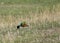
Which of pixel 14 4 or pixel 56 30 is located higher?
pixel 56 30

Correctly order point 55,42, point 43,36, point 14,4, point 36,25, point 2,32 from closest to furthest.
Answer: point 55,42 < point 43,36 < point 2,32 < point 36,25 < point 14,4

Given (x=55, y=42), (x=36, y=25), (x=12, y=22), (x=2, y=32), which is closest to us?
(x=55, y=42)

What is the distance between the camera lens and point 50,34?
351 inches

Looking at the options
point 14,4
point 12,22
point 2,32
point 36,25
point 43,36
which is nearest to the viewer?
point 43,36

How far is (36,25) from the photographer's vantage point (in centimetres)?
1052

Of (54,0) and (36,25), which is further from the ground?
(36,25)

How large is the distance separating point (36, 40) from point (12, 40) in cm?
66

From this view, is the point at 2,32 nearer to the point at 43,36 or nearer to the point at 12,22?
the point at 43,36

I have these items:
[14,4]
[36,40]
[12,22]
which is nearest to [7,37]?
[36,40]

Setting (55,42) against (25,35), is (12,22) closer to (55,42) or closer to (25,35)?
(25,35)

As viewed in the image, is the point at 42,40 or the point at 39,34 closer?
the point at 42,40

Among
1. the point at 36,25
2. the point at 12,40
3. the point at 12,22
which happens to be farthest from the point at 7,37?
the point at 12,22

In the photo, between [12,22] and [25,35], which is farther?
[12,22]

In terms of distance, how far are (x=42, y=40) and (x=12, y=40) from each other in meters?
0.82
